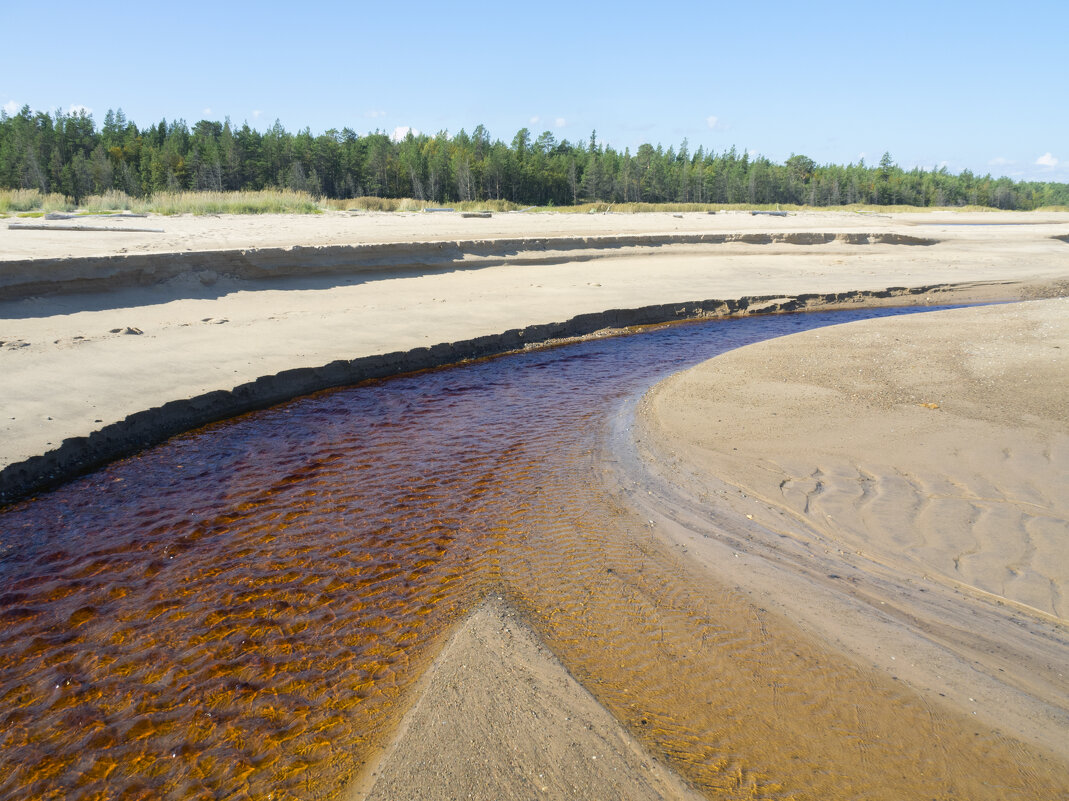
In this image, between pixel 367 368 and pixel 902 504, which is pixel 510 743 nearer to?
pixel 902 504

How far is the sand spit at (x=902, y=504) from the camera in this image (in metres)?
2.90

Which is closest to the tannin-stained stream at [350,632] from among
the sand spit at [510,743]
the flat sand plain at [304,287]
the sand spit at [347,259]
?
the sand spit at [510,743]

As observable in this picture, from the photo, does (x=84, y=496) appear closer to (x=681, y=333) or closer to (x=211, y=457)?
(x=211, y=457)

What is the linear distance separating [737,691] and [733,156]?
92.3 m

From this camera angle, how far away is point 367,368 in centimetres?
759

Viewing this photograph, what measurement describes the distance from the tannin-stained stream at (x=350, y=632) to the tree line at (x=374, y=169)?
1228 inches

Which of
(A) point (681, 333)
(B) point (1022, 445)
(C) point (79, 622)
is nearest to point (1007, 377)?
(B) point (1022, 445)

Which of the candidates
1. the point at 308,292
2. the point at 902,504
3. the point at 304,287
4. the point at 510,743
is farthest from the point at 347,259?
the point at 510,743

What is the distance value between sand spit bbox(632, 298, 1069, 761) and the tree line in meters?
32.7

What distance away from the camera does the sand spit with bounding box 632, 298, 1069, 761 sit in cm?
290

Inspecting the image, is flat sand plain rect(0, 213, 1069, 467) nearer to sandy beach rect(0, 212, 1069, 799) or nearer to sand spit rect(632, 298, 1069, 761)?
sandy beach rect(0, 212, 1069, 799)

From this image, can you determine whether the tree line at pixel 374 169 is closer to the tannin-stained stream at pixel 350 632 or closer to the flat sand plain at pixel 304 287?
the flat sand plain at pixel 304 287

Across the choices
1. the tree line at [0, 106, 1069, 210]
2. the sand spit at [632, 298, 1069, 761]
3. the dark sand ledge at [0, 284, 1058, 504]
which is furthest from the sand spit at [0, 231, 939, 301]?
the tree line at [0, 106, 1069, 210]

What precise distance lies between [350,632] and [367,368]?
185 inches
